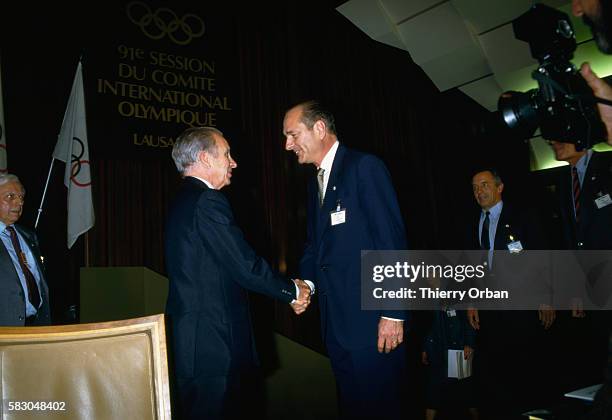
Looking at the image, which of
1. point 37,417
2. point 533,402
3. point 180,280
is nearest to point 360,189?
point 180,280

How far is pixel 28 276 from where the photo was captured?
285 centimetres

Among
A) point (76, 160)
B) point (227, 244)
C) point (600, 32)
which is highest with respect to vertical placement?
point (76, 160)

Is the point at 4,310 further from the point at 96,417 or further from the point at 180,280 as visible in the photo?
the point at 96,417

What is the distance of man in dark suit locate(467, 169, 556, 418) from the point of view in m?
3.09

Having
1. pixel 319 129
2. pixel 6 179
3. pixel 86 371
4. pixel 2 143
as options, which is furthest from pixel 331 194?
pixel 2 143

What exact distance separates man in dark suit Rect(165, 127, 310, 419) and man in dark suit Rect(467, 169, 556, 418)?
73.8 inches

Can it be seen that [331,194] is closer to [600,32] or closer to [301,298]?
[301,298]

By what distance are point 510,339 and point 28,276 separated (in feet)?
10.3

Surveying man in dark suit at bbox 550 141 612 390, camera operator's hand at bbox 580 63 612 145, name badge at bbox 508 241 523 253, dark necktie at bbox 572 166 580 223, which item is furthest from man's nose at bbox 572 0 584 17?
name badge at bbox 508 241 523 253

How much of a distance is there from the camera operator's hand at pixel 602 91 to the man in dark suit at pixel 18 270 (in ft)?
9.67

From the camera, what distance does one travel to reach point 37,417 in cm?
105

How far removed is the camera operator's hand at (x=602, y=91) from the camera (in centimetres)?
112

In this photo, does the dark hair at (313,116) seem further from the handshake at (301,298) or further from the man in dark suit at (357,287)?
the handshake at (301,298)

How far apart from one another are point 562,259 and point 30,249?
133 inches
